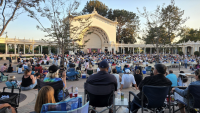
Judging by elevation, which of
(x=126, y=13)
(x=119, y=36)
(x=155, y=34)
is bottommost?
(x=155, y=34)

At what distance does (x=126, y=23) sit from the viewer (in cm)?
5328

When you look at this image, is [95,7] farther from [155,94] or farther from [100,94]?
[155,94]

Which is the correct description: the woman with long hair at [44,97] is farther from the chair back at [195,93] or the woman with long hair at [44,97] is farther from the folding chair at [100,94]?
the chair back at [195,93]

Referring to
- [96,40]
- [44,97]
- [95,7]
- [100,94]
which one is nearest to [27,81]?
[100,94]

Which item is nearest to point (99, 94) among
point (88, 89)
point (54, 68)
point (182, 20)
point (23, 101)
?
point (88, 89)

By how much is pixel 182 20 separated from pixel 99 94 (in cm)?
1563

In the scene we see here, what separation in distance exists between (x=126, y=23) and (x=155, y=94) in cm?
5261

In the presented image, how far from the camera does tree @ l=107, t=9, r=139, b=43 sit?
170 ft

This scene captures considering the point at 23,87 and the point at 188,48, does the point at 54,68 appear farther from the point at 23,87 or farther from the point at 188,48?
the point at 188,48

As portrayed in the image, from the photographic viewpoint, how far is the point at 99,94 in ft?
10.8

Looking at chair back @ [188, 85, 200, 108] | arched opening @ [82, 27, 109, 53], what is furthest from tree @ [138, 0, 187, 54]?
arched opening @ [82, 27, 109, 53]

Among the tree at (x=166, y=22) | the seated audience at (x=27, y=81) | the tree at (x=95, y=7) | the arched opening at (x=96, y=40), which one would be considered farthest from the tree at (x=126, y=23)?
the seated audience at (x=27, y=81)

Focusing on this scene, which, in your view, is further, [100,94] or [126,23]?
[126,23]

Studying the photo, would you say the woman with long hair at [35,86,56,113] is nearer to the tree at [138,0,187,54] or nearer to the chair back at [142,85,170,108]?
the chair back at [142,85,170,108]
